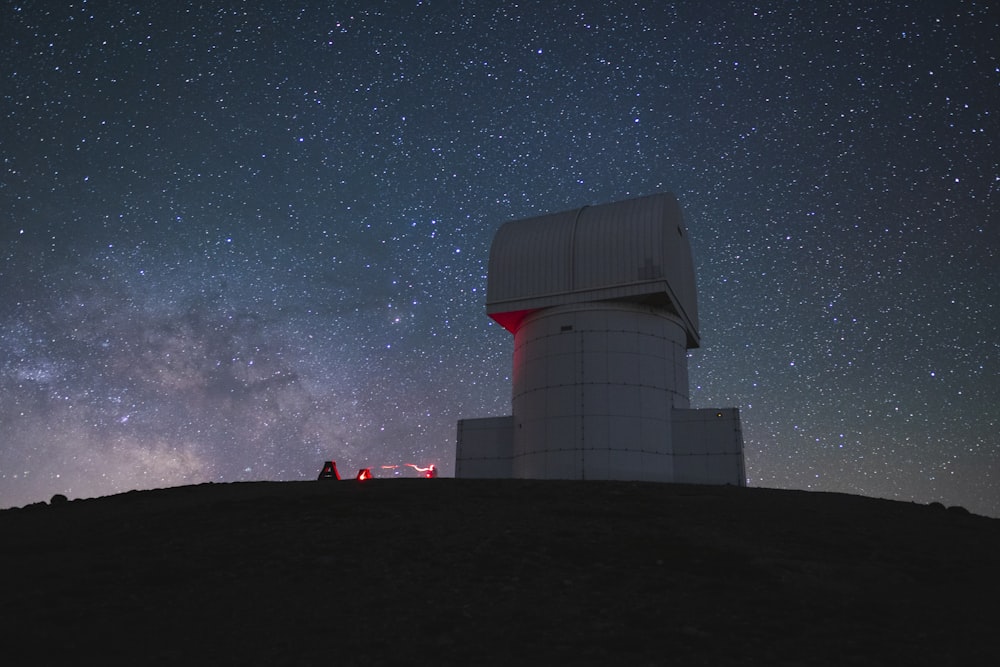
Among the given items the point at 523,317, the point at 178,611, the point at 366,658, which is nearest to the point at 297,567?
the point at 178,611

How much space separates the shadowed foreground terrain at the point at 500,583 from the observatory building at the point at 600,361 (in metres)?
8.37

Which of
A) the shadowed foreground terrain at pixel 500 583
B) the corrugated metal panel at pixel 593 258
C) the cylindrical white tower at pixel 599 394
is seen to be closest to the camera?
the shadowed foreground terrain at pixel 500 583

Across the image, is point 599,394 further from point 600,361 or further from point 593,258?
point 593,258

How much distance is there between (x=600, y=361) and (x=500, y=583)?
16438 millimetres

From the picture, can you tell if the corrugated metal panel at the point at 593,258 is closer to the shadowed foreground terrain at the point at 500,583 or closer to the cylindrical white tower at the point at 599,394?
the cylindrical white tower at the point at 599,394

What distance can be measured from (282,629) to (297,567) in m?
2.70

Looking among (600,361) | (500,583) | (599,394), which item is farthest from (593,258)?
(500,583)

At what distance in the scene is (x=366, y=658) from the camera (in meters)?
8.11

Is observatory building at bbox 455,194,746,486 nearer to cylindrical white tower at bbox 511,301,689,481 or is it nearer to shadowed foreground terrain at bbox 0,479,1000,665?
cylindrical white tower at bbox 511,301,689,481

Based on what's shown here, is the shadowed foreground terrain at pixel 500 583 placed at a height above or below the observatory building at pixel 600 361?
below

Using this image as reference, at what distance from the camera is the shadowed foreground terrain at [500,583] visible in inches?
333

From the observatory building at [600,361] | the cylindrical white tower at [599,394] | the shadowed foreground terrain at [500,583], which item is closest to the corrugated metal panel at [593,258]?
the observatory building at [600,361]

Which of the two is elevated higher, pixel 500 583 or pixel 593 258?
pixel 593 258

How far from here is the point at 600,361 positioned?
87.6 feet
